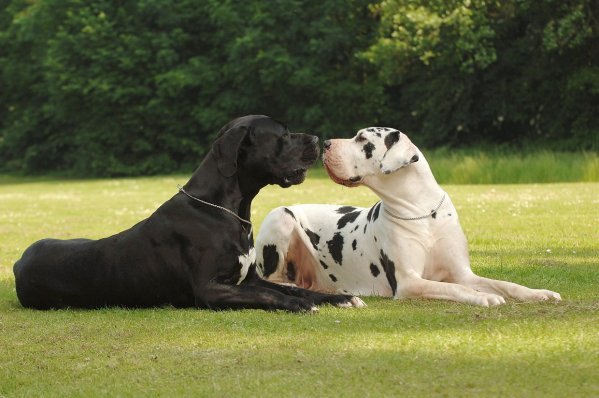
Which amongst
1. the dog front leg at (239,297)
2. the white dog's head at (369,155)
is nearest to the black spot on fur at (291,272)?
the white dog's head at (369,155)

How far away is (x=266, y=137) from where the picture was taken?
7957mm

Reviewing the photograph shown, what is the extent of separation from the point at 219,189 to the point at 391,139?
1416 mm

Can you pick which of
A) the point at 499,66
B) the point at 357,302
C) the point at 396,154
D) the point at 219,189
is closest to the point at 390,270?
the point at 357,302

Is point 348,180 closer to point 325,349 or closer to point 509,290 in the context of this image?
point 509,290

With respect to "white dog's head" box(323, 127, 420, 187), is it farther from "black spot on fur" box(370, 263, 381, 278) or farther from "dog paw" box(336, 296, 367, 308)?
"dog paw" box(336, 296, 367, 308)

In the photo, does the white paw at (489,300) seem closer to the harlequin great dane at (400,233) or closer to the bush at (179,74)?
the harlequin great dane at (400,233)

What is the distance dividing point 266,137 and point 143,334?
201 centimetres

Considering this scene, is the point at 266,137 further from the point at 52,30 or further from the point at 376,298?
the point at 52,30

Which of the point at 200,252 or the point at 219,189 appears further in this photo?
the point at 219,189

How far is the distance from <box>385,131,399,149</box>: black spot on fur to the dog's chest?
1355mm

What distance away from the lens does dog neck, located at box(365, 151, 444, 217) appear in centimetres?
807

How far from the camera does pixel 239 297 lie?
25.0 feet

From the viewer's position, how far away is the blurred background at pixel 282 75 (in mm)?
37750

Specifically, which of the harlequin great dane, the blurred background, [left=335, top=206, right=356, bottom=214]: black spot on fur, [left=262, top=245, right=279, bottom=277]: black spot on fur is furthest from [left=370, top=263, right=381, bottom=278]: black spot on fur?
the blurred background
